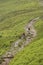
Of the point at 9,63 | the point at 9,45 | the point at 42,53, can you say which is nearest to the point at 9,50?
the point at 9,45

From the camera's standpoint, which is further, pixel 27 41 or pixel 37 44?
pixel 27 41

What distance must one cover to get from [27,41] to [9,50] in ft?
22.8

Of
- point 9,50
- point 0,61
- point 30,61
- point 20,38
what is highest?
point 20,38

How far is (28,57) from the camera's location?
52.8 m

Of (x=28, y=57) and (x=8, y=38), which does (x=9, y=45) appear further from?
(x=28, y=57)

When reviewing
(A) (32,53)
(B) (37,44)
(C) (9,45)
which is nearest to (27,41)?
(C) (9,45)

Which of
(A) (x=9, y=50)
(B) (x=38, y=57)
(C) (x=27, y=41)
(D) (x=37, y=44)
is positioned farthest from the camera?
(C) (x=27, y=41)

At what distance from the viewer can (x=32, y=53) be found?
178ft

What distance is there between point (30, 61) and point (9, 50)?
51.7 feet

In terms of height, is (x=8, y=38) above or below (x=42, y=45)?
above

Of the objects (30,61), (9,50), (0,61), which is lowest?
(30,61)

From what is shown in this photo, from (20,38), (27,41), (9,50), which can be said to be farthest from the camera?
(20,38)

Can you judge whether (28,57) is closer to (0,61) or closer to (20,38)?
(0,61)

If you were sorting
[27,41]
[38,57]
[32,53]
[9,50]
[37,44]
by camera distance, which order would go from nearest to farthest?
[38,57] → [32,53] → [37,44] → [9,50] → [27,41]
